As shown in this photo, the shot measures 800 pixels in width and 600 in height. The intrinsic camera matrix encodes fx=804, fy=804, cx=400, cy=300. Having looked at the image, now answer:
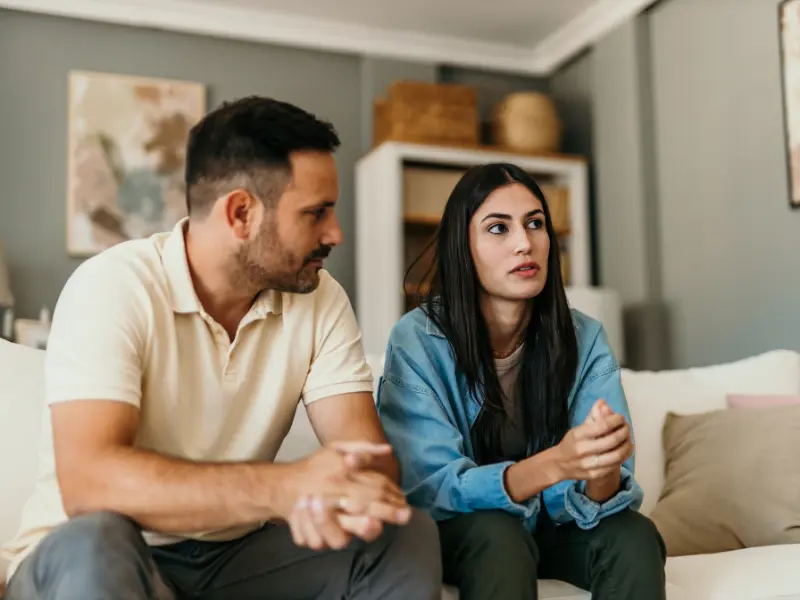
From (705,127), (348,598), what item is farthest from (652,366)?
(348,598)

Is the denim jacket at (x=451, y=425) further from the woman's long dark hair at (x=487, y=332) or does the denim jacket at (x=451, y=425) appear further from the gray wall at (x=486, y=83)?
the gray wall at (x=486, y=83)

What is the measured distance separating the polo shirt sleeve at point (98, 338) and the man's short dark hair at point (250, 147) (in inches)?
7.8

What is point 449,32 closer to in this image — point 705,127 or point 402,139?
point 402,139

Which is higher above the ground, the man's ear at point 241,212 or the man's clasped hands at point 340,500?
the man's ear at point 241,212

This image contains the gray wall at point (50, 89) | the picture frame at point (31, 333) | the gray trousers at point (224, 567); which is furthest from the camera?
the gray wall at point (50, 89)

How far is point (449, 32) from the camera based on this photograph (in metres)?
3.80

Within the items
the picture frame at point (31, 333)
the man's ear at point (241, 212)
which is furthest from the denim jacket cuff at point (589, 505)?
the picture frame at point (31, 333)

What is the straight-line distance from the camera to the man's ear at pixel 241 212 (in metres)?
1.27

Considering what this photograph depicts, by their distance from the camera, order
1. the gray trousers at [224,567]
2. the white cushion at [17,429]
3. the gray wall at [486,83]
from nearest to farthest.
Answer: the gray trousers at [224,567]
the white cushion at [17,429]
the gray wall at [486,83]

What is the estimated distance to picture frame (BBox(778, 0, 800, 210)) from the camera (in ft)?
8.83

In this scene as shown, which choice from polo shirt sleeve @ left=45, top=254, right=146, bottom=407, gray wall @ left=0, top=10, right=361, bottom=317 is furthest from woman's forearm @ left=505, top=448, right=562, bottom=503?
gray wall @ left=0, top=10, right=361, bottom=317

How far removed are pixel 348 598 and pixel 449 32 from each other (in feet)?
10.3

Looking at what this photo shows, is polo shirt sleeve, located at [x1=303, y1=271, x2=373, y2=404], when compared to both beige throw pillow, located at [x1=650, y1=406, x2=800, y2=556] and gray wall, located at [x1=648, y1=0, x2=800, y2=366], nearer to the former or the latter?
beige throw pillow, located at [x1=650, y1=406, x2=800, y2=556]

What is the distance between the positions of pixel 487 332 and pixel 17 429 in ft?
2.98
